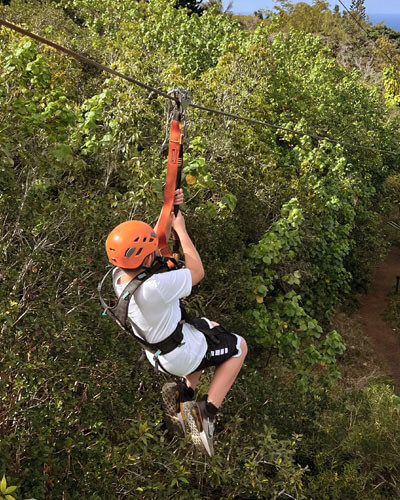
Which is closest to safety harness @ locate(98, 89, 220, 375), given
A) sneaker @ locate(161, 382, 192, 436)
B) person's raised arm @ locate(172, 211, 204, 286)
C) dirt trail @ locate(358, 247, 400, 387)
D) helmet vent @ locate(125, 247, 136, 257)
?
person's raised arm @ locate(172, 211, 204, 286)

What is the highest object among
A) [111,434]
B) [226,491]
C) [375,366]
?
[111,434]

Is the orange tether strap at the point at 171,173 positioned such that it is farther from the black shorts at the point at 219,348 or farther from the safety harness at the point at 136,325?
the black shorts at the point at 219,348

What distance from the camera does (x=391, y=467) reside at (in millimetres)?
5855

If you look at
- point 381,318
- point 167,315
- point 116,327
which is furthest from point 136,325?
point 381,318

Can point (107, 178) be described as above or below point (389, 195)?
above

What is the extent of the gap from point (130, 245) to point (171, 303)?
19.9 inches

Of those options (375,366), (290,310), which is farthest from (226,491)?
(375,366)

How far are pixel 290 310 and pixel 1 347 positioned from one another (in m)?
4.90

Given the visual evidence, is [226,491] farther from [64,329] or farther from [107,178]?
[107,178]

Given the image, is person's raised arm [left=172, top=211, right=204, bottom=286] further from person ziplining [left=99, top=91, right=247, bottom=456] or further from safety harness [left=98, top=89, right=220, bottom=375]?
safety harness [left=98, top=89, right=220, bottom=375]

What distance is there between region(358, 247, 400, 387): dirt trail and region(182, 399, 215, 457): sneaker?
9.98m

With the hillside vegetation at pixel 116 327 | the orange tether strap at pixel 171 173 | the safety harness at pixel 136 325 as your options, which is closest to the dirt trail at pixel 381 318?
the hillside vegetation at pixel 116 327

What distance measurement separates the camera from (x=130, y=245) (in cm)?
308

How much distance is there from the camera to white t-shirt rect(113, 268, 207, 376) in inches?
127
